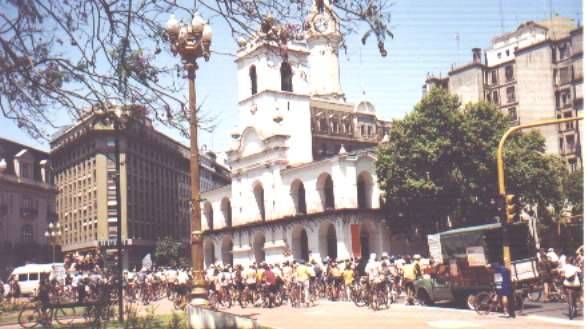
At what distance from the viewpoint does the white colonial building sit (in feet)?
164

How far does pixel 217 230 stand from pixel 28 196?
42.5 metres

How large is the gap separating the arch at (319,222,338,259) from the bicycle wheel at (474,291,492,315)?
32337 mm

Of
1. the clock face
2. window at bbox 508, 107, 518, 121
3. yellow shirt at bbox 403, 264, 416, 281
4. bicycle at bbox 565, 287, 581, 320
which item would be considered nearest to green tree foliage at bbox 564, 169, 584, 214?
window at bbox 508, 107, 518, 121

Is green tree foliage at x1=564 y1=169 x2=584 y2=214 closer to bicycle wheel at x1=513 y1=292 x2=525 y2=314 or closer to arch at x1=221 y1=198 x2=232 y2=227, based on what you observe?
bicycle wheel at x1=513 y1=292 x2=525 y2=314

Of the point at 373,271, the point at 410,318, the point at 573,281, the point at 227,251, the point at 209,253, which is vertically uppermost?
the point at 227,251

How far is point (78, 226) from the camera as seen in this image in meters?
64.0

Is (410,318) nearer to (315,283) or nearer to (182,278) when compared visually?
(315,283)

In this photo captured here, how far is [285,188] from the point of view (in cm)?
5500

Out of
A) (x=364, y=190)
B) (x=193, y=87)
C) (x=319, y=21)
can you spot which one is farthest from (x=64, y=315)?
(x=364, y=190)

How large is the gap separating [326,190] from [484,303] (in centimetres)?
3600

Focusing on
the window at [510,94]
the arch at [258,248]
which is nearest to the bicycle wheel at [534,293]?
the arch at [258,248]

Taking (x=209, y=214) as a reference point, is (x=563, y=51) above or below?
above

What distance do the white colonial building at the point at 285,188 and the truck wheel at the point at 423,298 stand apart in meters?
23.3

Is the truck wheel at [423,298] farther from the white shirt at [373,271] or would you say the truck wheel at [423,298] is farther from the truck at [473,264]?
the white shirt at [373,271]
